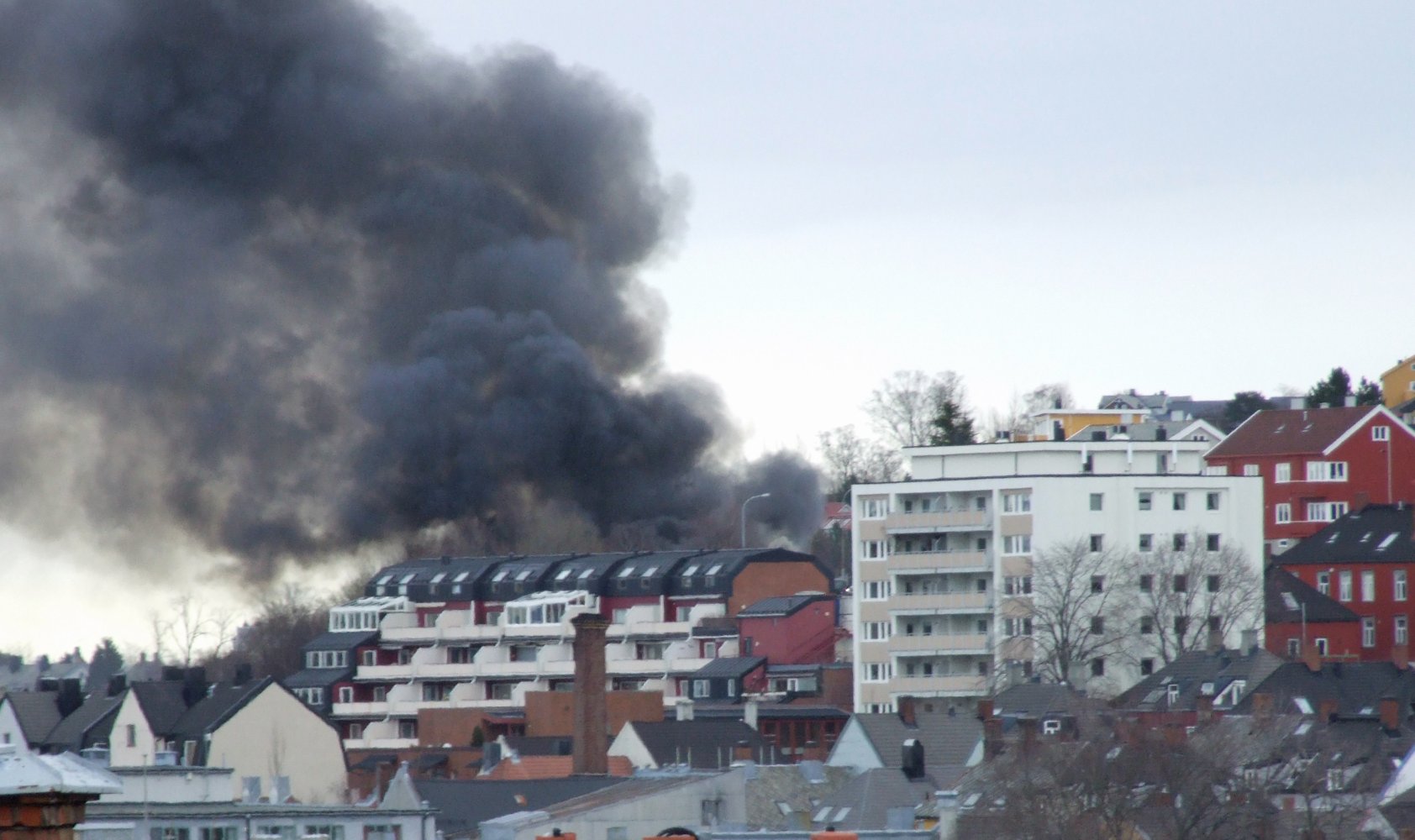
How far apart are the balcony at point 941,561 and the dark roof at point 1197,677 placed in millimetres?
11557

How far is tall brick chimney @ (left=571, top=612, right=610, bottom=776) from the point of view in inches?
2386

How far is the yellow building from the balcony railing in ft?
138

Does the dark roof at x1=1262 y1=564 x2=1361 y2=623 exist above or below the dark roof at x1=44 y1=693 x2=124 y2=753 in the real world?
above

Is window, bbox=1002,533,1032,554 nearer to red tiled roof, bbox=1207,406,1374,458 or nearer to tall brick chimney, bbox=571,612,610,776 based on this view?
red tiled roof, bbox=1207,406,1374,458

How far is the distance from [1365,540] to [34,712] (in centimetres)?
4180

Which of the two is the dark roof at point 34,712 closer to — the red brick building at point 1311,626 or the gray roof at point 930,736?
the gray roof at point 930,736

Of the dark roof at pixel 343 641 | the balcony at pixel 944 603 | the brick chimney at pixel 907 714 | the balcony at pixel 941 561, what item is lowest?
the brick chimney at pixel 907 714

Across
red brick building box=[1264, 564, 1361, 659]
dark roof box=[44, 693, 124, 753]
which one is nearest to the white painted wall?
dark roof box=[44, 693, 124, 753]

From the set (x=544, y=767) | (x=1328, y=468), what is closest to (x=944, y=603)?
(x=1328, y=468)

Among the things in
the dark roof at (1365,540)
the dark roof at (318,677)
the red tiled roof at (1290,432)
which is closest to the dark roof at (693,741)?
the dark roof at (1365,540)

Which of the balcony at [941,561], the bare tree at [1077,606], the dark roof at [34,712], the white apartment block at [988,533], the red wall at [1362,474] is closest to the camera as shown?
the bare tree at [1077,606]

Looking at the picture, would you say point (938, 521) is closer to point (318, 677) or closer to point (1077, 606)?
point (1077, 606)

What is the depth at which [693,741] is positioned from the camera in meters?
67.1

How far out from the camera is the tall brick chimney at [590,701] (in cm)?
6059
